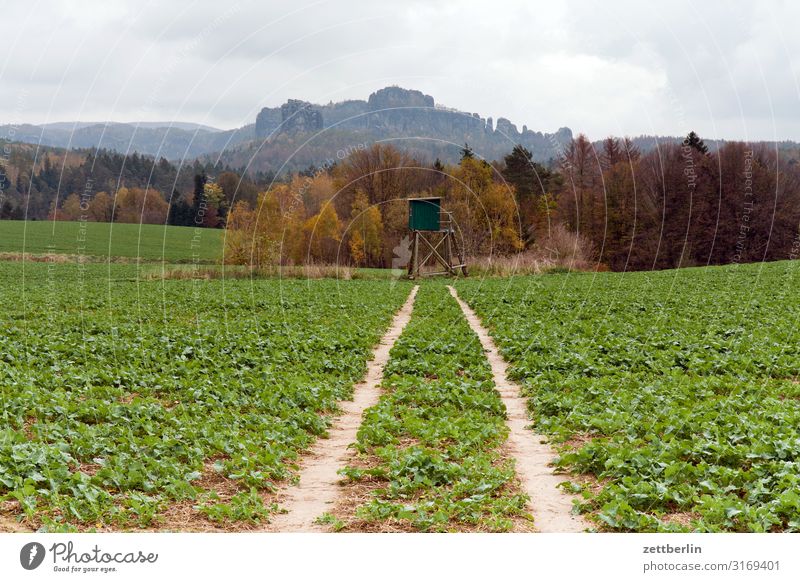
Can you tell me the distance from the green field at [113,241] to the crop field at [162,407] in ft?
169

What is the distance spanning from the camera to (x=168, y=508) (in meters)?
9.59

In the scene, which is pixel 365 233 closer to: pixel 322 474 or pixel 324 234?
pixel 324 234

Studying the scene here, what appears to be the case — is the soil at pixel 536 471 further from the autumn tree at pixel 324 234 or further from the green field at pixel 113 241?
the green field at pixel 113 241

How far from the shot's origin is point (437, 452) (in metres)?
11.6

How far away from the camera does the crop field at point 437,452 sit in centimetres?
936

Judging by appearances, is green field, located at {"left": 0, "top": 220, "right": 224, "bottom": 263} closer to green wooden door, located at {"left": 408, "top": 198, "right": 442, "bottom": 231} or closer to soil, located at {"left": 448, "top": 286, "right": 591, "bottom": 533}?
green wooden door, located at {"left": 408, "top": 198, "right": 442, "bottom": 231}


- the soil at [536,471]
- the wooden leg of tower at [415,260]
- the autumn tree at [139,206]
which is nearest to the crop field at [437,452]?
the soil at [536,471]

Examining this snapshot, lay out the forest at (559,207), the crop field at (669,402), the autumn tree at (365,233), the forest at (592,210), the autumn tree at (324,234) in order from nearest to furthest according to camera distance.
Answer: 1. the crop field at (669,402)
2. the autumn tree at (324,234)
3. the forest at (559,207)
4. the forest at (592,210)
5. the autumn tree at (365,233)

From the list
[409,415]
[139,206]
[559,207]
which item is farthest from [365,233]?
[409,415]

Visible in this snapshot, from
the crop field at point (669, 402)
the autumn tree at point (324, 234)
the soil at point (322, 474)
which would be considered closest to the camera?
the crop field at point (669, 402)

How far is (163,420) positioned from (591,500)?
7879mm

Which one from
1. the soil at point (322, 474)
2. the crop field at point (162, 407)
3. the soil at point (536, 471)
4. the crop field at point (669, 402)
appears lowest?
the soil at point (322, 474)

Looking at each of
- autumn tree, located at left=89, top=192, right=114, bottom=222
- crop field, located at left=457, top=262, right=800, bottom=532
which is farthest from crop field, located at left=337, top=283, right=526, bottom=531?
autumn tree, located at left=89, top=192, right=114, bottom=222

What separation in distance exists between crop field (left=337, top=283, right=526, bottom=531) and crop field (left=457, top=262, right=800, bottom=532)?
43.9 inches
